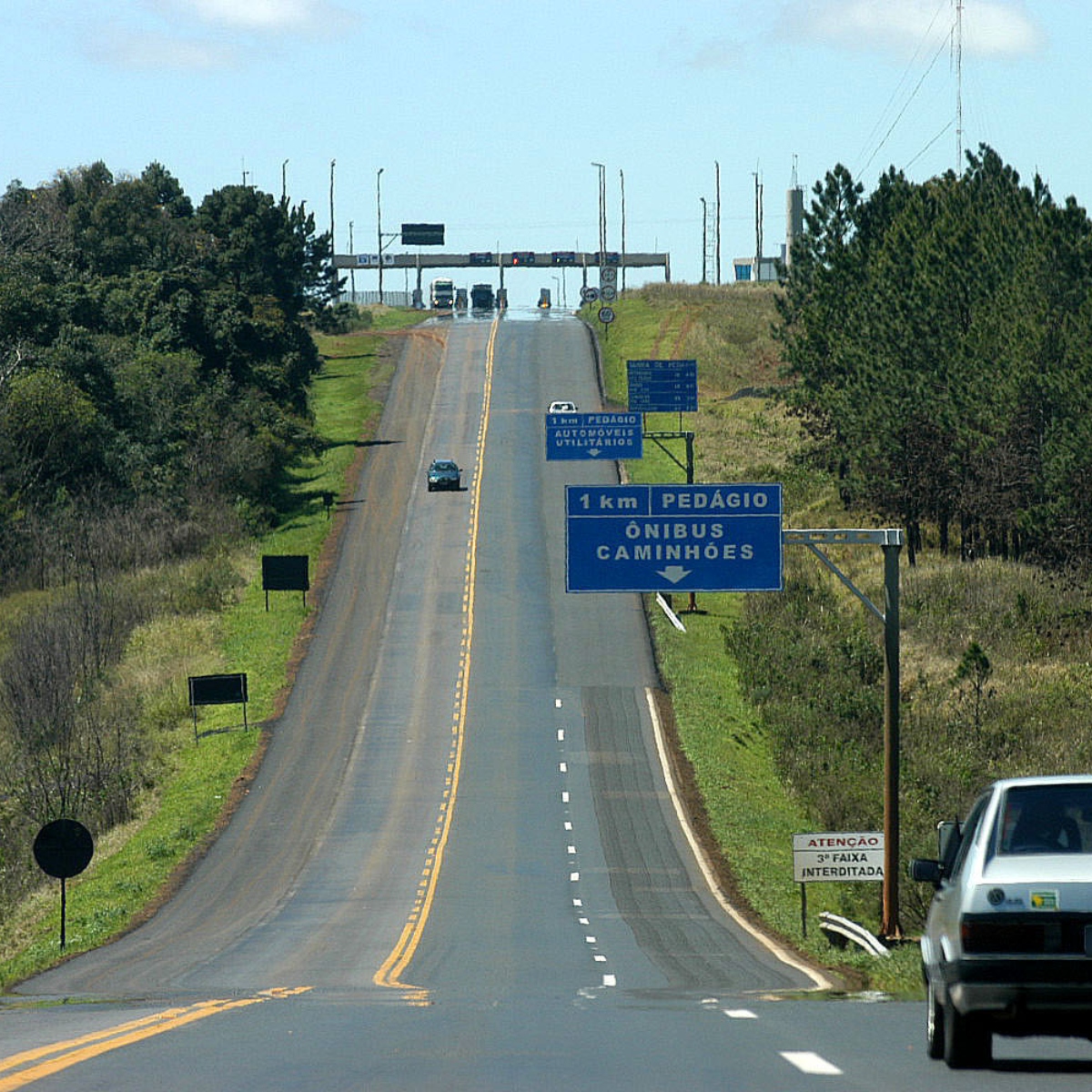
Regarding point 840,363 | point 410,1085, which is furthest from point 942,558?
point 410,1085

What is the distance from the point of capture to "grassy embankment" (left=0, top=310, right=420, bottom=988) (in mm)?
41219

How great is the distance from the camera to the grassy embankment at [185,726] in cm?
4122

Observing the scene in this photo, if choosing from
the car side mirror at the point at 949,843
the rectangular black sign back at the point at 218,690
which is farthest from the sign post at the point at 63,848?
the car side mirror at the point at 949,843

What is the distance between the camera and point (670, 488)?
37.2 metres

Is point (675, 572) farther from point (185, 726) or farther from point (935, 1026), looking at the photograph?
point (185, 726)

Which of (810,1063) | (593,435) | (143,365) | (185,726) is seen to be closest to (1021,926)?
(810,1063)

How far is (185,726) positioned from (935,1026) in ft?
169

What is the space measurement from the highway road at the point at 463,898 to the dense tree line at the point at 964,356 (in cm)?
1460

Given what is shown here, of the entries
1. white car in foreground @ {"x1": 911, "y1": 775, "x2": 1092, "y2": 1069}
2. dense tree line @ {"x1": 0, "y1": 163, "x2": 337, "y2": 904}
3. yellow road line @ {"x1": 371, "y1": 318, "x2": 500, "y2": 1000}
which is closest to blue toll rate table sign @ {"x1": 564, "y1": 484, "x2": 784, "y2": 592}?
yellow road line @ {"x1": 371, "y1": 318, "x2": 500, "y2": 1000}

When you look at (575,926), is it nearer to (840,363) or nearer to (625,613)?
(625,613)

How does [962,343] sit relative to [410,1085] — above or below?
above

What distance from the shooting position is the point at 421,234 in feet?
611

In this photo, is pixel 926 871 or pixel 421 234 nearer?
pixel 926 871

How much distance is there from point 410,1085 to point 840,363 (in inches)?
2733
